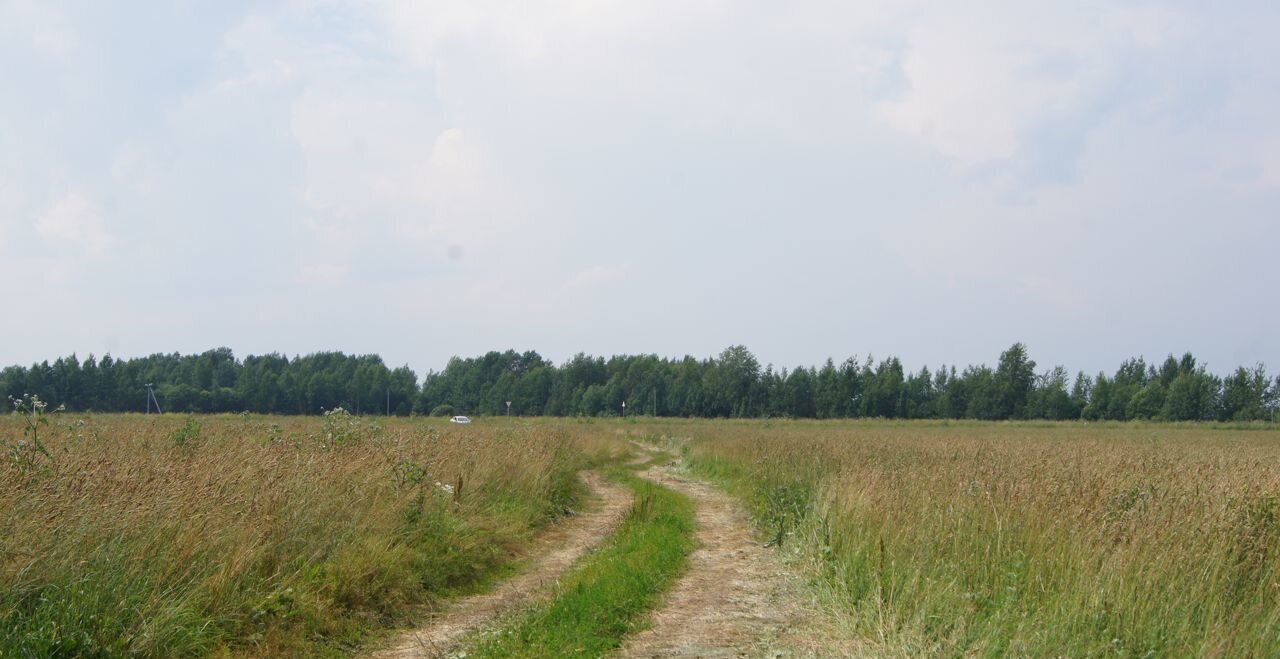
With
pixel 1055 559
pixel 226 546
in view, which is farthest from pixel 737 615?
pixel 226 546

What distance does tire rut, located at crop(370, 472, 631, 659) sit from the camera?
755 cm

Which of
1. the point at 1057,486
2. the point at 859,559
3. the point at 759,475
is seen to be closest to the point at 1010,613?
the point at 859,559

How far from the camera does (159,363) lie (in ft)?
405

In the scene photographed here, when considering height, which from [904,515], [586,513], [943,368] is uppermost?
[943,368]

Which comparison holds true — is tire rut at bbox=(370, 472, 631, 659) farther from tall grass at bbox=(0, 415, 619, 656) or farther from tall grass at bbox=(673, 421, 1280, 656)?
tall grass at bbox=(673, 421, 1280, 656)

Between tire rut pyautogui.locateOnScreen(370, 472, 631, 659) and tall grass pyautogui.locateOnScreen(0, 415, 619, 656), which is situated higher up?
tall grass pyautogui.locateOnScreen(0, 415, 619, 656)

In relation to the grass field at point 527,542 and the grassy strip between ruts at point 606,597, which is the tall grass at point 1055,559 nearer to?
the grass field at point 527,542

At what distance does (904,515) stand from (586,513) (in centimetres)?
850

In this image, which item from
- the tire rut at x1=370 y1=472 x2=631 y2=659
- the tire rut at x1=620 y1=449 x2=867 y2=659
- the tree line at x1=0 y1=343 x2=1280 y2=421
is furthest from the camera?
the tree line at x1=0 y1=343 x2=1280 y2=421

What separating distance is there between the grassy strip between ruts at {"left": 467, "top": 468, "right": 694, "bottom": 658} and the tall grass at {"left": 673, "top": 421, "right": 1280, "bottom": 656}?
186cm

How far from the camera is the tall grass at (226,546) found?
630cm

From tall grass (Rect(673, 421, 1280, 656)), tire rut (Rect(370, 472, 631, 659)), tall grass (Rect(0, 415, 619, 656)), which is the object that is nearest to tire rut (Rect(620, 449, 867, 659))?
tall grass (Rect(673, 421, 1280, 656))

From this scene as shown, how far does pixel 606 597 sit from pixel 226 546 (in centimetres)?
361

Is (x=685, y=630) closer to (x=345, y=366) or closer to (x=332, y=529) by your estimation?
A: (x=332, y=529)
